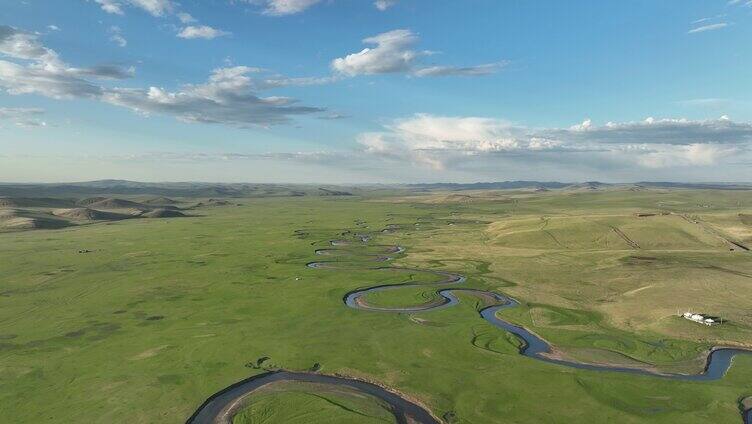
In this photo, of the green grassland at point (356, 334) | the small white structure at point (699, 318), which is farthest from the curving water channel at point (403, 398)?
the small white structure at point (699, 318)

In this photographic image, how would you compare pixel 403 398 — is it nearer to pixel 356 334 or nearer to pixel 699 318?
pixel 356 334

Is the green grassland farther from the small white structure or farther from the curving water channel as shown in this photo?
the small white structure

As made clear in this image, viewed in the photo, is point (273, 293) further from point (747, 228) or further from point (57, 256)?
point (747, 228)

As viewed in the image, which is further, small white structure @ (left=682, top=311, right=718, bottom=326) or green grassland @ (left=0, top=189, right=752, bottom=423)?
small white structure @ (left=682, top=311, right=718, bottom=326)

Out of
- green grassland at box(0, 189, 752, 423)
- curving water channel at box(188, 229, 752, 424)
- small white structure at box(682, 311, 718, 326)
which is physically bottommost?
curving water channel at box(188, 229, 752, 424)

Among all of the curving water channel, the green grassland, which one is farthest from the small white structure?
the curving water channel

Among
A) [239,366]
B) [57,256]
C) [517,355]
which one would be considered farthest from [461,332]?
[57,256]
